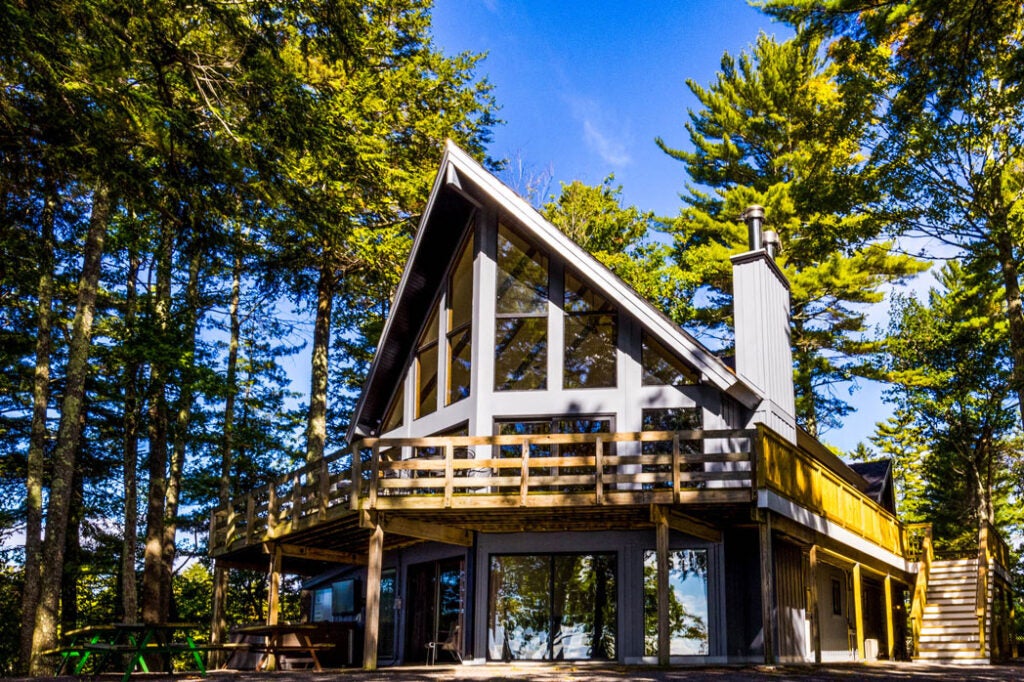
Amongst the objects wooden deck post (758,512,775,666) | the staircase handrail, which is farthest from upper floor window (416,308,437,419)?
the staircase handrail

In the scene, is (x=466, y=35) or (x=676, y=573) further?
(x=466, y=35)

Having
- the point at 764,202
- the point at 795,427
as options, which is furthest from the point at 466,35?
the point at 795,427

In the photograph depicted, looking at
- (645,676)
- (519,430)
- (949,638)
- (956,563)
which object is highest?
(519,430)

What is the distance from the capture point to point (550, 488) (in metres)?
16.1

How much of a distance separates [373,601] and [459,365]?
18.4 feet

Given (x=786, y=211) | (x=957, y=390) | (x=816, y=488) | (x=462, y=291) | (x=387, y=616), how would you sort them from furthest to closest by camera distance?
(x=786, y=211) → (x=957, y=390) → (x=387, y=616) → (x=462, y=291) → (x=816, y=488)

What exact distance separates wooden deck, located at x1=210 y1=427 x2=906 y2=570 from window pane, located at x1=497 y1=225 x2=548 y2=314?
8.98 ft

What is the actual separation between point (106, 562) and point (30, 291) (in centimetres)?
1099

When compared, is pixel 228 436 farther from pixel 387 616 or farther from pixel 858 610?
pixel 858 610

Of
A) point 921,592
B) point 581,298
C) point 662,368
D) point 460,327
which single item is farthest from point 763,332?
point 921,592

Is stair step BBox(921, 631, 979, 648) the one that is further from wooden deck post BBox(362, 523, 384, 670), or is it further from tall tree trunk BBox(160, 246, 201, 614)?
tall tree trunk BBox(160, 246, 201, 614)

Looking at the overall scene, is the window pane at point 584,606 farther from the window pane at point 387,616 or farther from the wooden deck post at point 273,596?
the wooden deck post at point 273,596

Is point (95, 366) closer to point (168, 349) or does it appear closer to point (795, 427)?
point (168, 349)

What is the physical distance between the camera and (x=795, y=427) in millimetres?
17906
